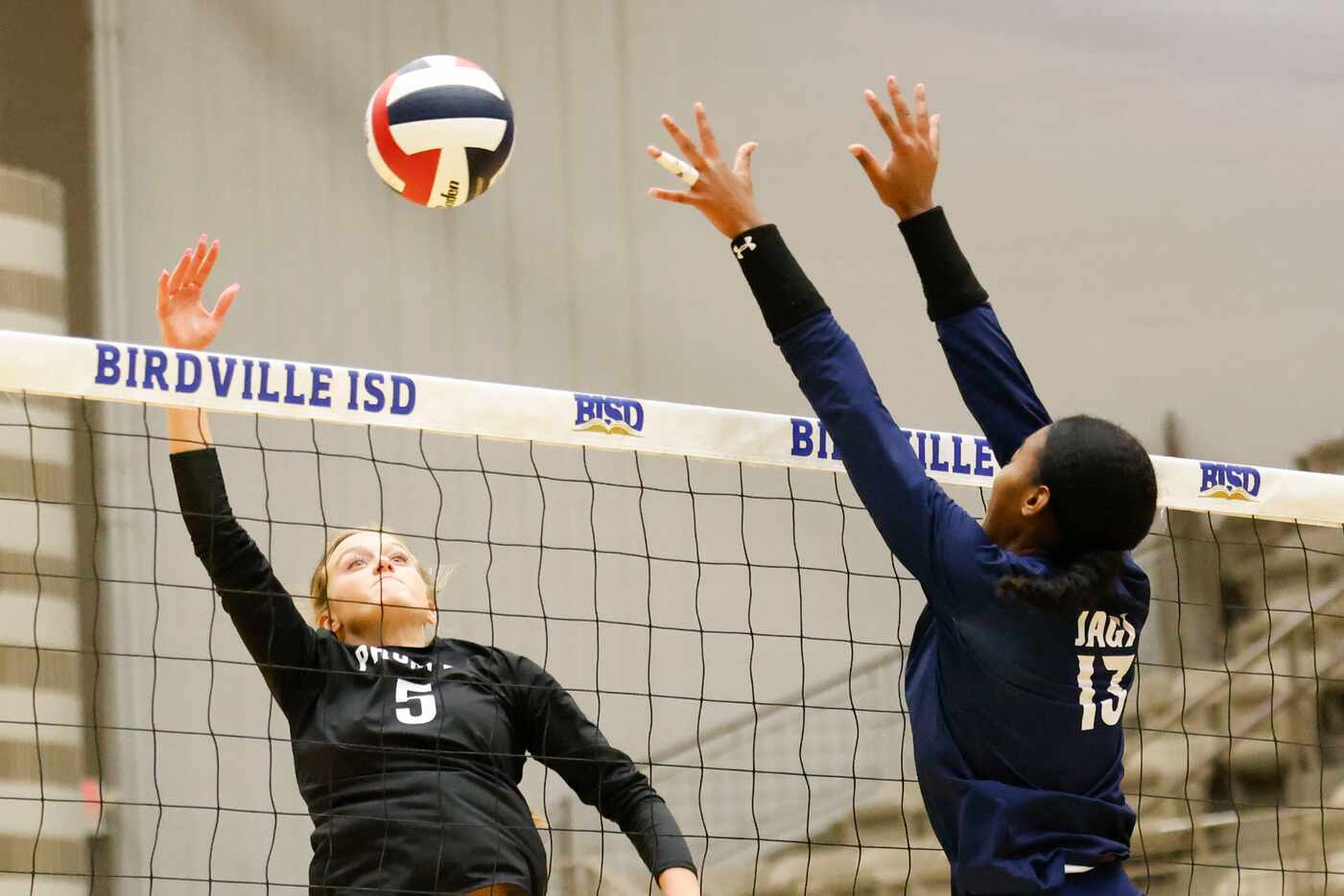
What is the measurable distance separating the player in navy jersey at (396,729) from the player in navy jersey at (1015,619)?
1.15 m

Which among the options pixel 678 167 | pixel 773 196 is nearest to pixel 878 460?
pixel 678 167

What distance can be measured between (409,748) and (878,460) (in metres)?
1.45

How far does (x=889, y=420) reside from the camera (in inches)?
103

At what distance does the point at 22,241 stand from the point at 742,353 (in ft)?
11.6

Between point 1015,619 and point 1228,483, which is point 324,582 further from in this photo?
point 1228,483

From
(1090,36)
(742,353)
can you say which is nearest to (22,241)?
(742,353)

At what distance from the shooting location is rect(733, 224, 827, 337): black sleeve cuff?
2709 millimetres

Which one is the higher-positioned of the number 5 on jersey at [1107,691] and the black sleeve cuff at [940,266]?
the black sleeve cuff at [940,266]

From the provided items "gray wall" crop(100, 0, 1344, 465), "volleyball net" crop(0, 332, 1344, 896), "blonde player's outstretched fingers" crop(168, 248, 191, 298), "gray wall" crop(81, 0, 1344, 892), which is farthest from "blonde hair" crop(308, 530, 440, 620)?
"gray wall" crop(100, 0, 1344, 465)

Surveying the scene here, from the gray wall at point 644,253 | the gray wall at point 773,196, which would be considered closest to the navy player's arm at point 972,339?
the gray wall at point 644,253

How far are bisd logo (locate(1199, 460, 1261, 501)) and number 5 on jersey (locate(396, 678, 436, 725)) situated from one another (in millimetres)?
1964

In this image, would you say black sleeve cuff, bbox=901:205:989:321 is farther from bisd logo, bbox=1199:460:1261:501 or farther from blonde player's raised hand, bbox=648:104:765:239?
bisd logo, bbox=1199:460:1261:501

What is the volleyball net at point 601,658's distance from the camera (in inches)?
295

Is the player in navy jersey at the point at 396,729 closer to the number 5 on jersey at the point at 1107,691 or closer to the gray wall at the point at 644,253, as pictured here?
the number 5 on jersey at the point at 1107,691
